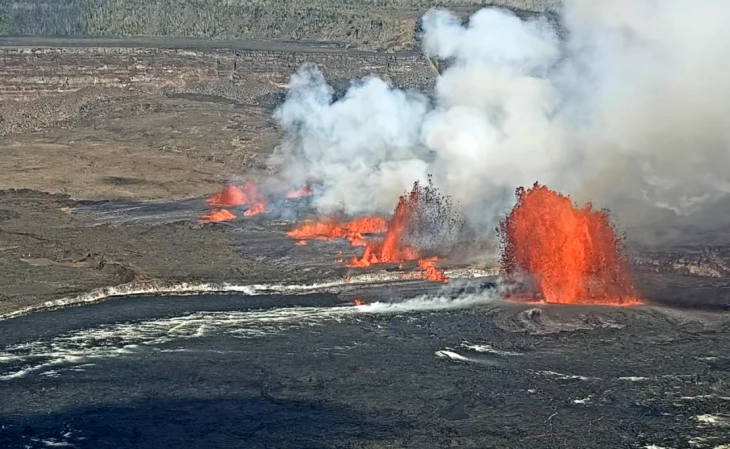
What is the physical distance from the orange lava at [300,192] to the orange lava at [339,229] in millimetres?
10385

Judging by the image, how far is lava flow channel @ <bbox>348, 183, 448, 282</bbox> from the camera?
2228 inches

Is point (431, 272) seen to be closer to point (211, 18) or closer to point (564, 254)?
A: point (564, 254)

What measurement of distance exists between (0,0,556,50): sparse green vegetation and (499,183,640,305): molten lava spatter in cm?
11822

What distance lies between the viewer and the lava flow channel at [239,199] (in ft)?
242

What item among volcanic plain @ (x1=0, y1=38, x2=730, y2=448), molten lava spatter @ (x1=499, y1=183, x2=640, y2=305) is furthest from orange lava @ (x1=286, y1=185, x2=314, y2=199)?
molten lava spatter @ (x1=499, y1=183, x2=640, y2=305)

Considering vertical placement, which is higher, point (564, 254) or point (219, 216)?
point (219, 216)

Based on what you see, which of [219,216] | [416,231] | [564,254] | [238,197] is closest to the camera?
[564,254]

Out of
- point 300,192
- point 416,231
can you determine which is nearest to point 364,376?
point 416,231

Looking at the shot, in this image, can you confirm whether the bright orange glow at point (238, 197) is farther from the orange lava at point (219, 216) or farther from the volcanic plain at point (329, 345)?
the orange lava at point (219, 216)

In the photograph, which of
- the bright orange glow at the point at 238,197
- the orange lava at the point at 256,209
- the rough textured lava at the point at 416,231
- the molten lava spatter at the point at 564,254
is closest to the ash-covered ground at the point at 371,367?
the molten lava spatter at the point at 564,254

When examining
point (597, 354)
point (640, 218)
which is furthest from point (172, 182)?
point (597, 354)

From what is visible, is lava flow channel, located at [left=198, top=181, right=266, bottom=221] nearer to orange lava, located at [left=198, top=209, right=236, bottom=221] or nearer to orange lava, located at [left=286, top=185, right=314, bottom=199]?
orange lava, located at [left=198, top=209, right=236, bottom=221]

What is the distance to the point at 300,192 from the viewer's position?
3088 inches

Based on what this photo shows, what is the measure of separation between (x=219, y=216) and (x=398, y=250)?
1699 centimetres
